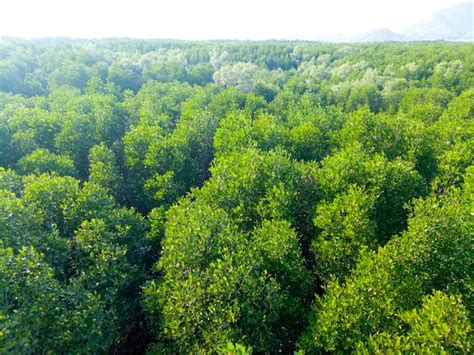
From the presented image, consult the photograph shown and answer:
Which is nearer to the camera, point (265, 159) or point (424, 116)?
point (265, 159)

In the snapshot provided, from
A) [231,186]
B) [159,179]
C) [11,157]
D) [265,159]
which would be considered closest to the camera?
[231,186]

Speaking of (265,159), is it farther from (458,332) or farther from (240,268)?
(458,332)

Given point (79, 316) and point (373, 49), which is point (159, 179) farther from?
point (373, 49)

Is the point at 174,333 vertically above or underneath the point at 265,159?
underneath

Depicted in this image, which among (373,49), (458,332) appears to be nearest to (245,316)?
(458,332)

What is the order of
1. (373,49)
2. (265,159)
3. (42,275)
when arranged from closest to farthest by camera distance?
(42,275) → (265,159) → (373,49)

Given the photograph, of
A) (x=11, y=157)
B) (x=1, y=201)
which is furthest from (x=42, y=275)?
(x=11, y=157)

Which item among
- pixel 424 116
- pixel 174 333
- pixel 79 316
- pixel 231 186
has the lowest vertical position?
pixel 174 333
